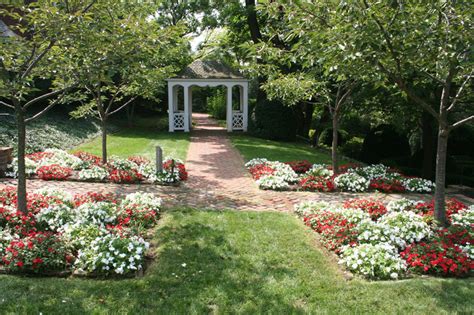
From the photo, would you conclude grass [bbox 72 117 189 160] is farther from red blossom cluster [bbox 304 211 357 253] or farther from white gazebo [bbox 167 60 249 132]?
red blossom cluster [bbox 304 211 357 253]

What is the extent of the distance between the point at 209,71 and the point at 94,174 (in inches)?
521

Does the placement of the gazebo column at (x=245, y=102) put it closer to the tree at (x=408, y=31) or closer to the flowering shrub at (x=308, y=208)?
the flowering shrub at (x=308, y=208)

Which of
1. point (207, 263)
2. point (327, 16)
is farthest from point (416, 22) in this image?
point (207, 263)

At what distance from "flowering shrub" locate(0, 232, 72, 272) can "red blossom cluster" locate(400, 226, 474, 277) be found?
4.02 m

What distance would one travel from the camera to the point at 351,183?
837cm

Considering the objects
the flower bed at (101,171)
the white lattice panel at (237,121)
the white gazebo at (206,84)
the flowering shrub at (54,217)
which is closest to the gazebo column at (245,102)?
the white gazebo at (206,84)

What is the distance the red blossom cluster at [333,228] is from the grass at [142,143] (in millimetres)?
7206

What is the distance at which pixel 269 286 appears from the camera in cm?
402

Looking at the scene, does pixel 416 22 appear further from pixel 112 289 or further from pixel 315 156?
pixel 315 156

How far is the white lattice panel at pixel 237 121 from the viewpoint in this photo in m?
20.9

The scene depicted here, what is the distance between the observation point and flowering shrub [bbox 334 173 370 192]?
8320 millimetres

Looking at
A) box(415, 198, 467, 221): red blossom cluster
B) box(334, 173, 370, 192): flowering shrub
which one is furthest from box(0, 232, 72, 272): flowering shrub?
box(334, 173, 370, 192): flowering shrub

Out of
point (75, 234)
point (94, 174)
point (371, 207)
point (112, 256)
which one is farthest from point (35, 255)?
point (371, 207)

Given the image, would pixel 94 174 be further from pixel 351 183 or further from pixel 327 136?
pixel 327 136
